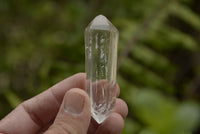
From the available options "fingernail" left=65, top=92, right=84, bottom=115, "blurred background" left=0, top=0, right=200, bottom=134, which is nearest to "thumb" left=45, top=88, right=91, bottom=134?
"fingernail" left=65, top=92, right=84, bottom=115

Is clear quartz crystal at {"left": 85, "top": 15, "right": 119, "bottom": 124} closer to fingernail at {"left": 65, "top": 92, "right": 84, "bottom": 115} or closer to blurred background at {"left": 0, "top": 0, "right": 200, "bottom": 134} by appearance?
fingernail at {"left": 65, "top": 92, "right": 84, "bottom": 115}

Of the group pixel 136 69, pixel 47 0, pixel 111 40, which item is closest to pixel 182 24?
pixel 136 69

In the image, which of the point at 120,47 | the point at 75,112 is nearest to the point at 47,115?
the point at 75,112

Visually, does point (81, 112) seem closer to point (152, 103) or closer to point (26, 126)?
point (152, 103)

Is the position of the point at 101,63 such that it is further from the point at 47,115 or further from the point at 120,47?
the point at 120,47

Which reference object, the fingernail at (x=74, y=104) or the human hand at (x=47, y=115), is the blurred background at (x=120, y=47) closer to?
the human hand at (x=47, y=115)

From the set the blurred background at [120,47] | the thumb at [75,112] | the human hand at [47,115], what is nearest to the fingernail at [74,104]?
the thumb at [75,112]
